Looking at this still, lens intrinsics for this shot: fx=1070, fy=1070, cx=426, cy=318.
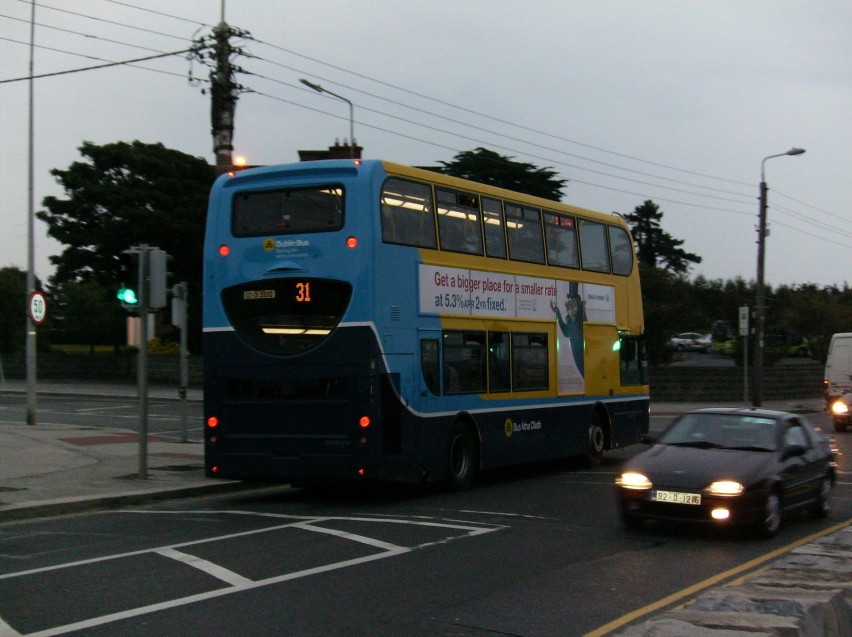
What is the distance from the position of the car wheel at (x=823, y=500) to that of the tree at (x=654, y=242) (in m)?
76.9

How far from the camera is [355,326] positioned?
13.7 m

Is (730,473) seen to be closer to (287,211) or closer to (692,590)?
(692,590)

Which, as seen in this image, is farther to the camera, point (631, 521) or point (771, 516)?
point (631, 521)

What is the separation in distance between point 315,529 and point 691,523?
4.01 meters

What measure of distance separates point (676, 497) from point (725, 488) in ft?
1.65

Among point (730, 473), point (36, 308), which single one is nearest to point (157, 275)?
point (730, 473)

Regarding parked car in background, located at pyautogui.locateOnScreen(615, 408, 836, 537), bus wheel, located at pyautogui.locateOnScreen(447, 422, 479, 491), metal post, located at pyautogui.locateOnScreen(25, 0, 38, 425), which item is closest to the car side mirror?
parked car in background, located at pyautogui.locateOnScreen(615, 408, 836, 537)

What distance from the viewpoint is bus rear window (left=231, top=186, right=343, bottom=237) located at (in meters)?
14.0

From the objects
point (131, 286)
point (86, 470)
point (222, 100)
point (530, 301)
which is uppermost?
point (222, 100)

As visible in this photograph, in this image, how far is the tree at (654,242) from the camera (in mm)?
89500

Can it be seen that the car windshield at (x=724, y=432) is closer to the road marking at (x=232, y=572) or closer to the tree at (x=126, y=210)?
the road marking at (x=232, y=572)

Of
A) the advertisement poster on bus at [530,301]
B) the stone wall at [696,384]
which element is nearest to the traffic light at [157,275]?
the advertisement poster on bus at [530,301]

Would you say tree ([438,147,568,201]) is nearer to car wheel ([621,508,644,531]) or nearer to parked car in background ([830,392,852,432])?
parked car in background ([830,392,852,432])

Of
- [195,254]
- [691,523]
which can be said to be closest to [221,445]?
[691,523]
